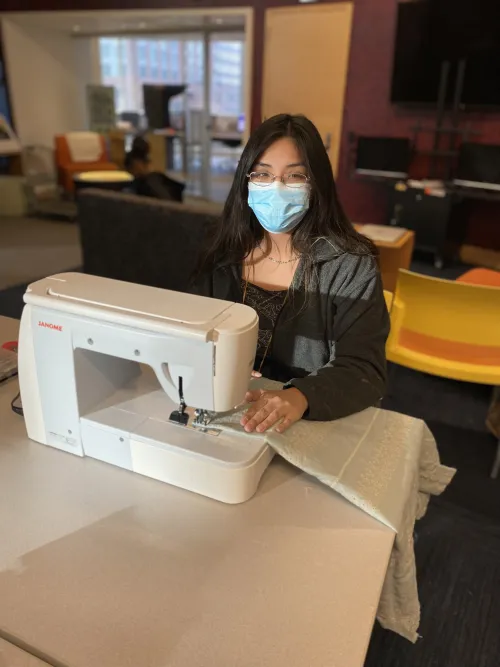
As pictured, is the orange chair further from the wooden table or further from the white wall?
the wooden table

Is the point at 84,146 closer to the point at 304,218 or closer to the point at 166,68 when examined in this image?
the point at 166,68

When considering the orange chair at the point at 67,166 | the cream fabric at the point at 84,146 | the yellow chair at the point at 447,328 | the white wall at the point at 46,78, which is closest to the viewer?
the yellow chair at the point at 447,328

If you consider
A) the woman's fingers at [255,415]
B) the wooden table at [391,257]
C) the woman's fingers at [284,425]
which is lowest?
the wooden table at [391,257]

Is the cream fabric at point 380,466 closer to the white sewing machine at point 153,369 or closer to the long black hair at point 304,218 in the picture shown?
the white sewing machine at point 153,369

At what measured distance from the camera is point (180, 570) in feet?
2.34

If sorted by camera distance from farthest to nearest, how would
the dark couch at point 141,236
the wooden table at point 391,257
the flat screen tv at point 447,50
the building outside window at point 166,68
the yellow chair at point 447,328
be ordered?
the building outside window at point 166,68 → the flat screen tv at point 447,50 → the wooden table at point 391,257 → the dark couch at point 141,236 → the yellow chair at point 447,328

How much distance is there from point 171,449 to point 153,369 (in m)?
0.13

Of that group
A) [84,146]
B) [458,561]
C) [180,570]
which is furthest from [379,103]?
[180,570]

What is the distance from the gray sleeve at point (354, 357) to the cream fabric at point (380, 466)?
3 centimetres

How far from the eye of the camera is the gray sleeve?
3.28 ft

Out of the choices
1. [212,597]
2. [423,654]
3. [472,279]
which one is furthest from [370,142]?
[212,597]

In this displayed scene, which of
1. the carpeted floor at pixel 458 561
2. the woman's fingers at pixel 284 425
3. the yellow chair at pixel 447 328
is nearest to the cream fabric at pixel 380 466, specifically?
the woman's fingers at pixel 284 425

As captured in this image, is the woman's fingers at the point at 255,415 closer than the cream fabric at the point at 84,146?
Yes

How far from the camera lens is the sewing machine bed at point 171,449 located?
816 millimetres
